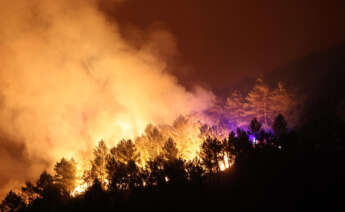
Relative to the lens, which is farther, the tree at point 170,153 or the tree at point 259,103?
the tree at point 259,103

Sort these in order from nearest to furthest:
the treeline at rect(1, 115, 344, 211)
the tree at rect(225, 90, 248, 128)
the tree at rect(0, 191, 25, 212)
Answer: the treeline at rect(1, 115, 344, 211), the tree at rect(0, 191, 25, 212), the tree at rect(225, 90, 248, 128)

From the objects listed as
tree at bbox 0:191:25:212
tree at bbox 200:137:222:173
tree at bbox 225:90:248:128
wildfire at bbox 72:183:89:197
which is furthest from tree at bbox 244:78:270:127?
tree at bbox 0:191:25:212

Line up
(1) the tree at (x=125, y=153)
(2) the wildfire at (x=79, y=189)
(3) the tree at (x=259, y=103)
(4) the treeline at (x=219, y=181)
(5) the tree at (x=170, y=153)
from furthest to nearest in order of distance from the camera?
(3) the tree at (x=259, y=103) < (2) the wildfire at (x=79, y=189) < (1) the tree at (x=125, y=153) < (5) the tree at (x=170, y=153) < (4) the treeline at (x=219, y=181)

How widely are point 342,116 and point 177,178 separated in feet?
122

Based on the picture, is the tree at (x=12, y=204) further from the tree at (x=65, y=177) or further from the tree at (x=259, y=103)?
the tree at (x=259, y=103)

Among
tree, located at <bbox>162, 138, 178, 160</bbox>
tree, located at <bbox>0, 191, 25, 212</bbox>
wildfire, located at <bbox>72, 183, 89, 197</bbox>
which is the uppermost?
tree, located at <bbox>162, 138, 178, 160</bbox>

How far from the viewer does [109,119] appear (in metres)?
86.0

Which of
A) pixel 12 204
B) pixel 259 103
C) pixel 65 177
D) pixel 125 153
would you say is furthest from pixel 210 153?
pixel 12 204

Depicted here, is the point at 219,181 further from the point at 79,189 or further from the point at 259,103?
the point at 259,103

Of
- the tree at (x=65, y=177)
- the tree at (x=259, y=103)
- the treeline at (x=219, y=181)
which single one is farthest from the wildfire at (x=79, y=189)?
the tree at (x=259, y=103)

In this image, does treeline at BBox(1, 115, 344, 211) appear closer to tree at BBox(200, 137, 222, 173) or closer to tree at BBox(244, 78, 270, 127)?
tree at BBox(200, 137, 222, 173)

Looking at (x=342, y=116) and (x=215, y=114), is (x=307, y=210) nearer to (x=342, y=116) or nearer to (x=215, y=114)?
(x=342, y=116)

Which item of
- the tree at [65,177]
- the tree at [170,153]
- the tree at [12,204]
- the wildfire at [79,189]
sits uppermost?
the tree at [170,153]

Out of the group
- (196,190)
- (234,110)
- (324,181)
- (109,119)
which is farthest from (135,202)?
(109,119)
